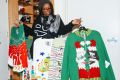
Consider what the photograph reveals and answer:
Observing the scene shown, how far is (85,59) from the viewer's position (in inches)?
82.7

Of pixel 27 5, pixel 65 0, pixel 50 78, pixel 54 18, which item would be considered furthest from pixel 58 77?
pixel 27 5

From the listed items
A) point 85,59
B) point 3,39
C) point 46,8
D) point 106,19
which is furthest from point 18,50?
point 106,19

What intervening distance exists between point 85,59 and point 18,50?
0.70 meters

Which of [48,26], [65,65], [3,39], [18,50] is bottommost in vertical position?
[65,65]

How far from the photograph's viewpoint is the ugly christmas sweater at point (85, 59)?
6.88ft

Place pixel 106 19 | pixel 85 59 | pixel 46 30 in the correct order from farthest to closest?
1. pixel 106 19
2. pixel 46 30
3. pixel 85 59

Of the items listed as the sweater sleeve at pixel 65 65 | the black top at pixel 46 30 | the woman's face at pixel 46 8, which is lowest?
the sweater sleeve at pixel 65 65

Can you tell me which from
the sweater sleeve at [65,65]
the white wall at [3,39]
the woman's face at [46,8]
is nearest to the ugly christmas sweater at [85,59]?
the sweater sleeve at [65,65]

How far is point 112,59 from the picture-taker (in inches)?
102

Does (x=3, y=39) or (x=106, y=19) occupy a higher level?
(x=106, y=19)

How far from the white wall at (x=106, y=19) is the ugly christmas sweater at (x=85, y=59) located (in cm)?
46

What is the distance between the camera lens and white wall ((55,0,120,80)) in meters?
2.56

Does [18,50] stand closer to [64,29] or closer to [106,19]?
[64,29]

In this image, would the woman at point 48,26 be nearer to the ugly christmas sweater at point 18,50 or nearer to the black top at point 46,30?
the black top at point 46,30
